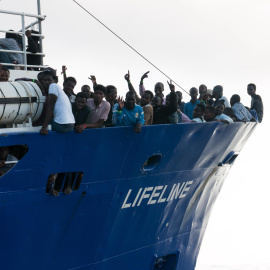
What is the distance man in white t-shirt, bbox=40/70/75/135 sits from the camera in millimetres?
10148

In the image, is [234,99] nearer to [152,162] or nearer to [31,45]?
[152,162]

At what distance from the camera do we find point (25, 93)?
1028 cm

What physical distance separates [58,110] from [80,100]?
2.32 feet

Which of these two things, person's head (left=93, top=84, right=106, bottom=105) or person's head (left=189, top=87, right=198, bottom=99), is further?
person's head (left=189, top=87, right=198, bottom=99)

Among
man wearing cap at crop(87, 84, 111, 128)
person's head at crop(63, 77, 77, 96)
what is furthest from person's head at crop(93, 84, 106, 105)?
person's head at crop(63, 77, 77, 96)

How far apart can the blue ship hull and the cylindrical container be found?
0.31 m

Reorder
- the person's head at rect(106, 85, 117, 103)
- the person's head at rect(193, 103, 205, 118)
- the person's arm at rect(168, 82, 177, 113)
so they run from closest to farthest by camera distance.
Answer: the person's head at rect(106, 85, 117, 103) → the person's arm at rect(168, 82, 177, 113) → the person's head at rect(193, 103, 205, 118)

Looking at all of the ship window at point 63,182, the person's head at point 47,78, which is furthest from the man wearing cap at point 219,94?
the person's head at point 47,78

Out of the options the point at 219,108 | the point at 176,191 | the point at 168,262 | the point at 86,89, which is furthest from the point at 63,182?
the point at 168,262

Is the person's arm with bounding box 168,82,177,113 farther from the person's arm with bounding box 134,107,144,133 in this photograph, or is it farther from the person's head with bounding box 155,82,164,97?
the person's arm with bounding box 134,107,144,133

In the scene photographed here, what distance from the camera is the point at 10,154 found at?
11.0 meters

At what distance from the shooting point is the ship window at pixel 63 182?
10930 mm

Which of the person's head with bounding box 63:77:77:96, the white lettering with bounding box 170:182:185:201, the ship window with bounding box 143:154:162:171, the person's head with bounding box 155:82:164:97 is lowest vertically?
the white lettering with bounding box 170:182:185:201

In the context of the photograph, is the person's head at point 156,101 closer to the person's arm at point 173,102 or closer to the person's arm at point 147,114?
the person's arm at point 173,102
